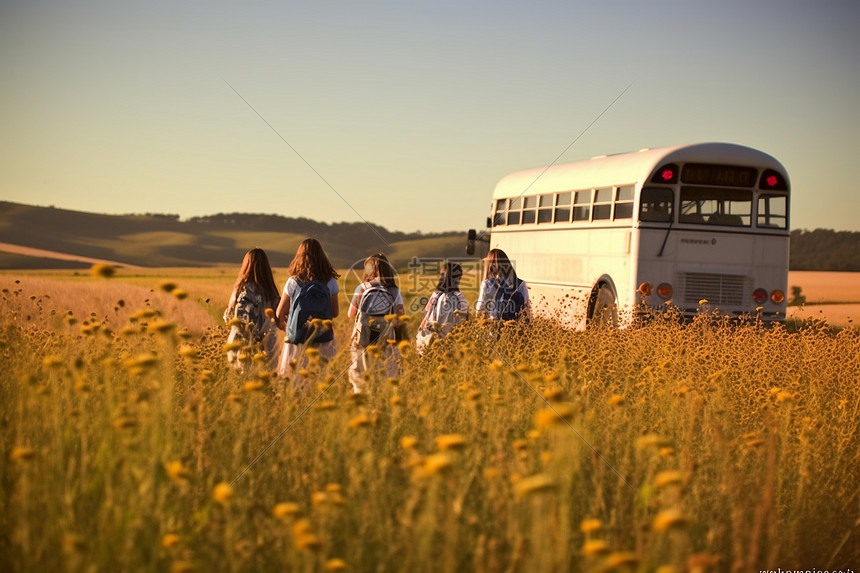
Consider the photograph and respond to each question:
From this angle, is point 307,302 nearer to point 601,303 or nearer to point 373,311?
point 373,311

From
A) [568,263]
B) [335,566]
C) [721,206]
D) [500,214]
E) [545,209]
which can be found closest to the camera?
[335,566]

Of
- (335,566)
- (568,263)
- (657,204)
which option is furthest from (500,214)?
(335,566)

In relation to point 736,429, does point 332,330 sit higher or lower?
higher

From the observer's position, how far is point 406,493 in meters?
3.78

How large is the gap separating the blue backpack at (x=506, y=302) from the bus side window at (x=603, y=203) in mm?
4819

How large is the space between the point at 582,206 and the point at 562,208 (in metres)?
0.81

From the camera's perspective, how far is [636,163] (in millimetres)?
13367

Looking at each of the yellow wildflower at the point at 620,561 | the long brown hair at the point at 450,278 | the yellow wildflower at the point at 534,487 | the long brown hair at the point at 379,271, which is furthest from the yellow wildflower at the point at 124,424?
the long brown hair at the point at 450,278

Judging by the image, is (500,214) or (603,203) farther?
(500,214)

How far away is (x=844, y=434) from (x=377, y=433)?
354 cm

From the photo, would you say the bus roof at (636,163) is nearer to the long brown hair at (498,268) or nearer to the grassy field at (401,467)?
the long brown hair at (498,268)

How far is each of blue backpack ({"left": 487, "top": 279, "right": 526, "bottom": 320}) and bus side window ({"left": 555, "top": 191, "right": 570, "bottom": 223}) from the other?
5985 millimetres

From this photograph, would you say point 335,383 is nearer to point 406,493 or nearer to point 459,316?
point 406,493

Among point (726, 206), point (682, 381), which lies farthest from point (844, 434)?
point (726, 206)
